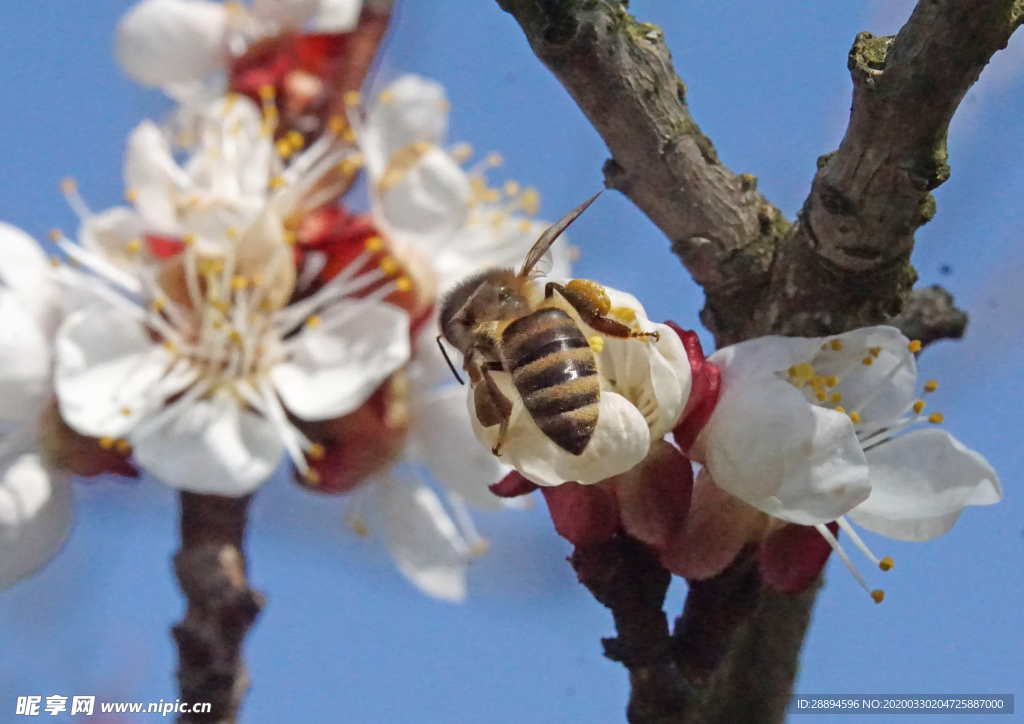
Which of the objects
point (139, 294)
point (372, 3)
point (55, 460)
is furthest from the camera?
point (372, 3)

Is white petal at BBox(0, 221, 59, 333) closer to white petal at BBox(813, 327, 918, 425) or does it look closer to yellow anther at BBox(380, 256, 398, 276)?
yellow anther at BBox(380, 256, 398, 276)

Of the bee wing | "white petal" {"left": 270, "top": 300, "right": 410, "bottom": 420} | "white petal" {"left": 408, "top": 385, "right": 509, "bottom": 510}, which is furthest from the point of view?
"white petal" {"left": 408, "top": 385, "right": 509, "bottom": 510}

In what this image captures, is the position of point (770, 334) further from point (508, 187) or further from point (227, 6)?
point (227, 6)

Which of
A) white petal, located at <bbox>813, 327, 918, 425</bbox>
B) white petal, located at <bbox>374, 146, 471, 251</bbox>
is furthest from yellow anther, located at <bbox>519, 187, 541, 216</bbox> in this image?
white petal, located at <bbox>813, 327, 918, 425</bbox>

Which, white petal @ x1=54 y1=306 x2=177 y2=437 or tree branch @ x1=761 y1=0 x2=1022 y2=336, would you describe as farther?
white petal @ x1=54 y1=306 x2=177 y2=437

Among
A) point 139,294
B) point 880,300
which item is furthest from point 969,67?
point 139,294

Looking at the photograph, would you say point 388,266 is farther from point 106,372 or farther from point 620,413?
point 620,413
